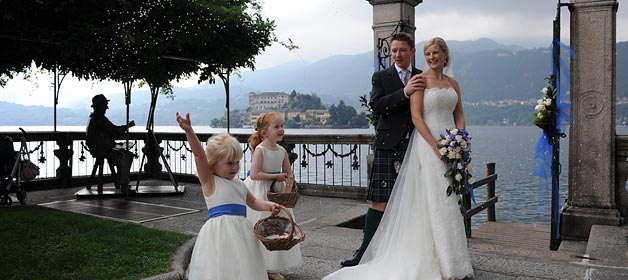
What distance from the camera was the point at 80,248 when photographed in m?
5.55

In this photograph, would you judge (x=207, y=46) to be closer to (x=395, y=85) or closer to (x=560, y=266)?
(x=395, y=85)

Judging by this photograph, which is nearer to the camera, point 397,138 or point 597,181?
point 397,138

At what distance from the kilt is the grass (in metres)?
2.03

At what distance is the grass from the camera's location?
474 cm

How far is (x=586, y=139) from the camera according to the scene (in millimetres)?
7125

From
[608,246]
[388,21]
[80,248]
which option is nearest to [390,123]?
[608,246]

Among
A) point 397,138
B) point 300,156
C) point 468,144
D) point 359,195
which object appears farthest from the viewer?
point 300,156

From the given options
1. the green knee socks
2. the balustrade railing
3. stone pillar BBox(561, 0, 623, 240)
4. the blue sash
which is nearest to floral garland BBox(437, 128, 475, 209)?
the green knee socks

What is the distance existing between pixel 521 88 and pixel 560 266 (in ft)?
342

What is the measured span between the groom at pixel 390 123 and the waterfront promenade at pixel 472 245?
0.80 meters

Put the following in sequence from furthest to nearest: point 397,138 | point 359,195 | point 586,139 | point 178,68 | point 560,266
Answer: point 178,68 → point 359,195 → point 586,139 → point 560,266 → point 397,138

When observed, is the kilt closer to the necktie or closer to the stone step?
the necktie

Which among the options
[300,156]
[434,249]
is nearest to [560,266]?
[434,249]

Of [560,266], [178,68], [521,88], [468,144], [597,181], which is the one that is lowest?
[560,266]
